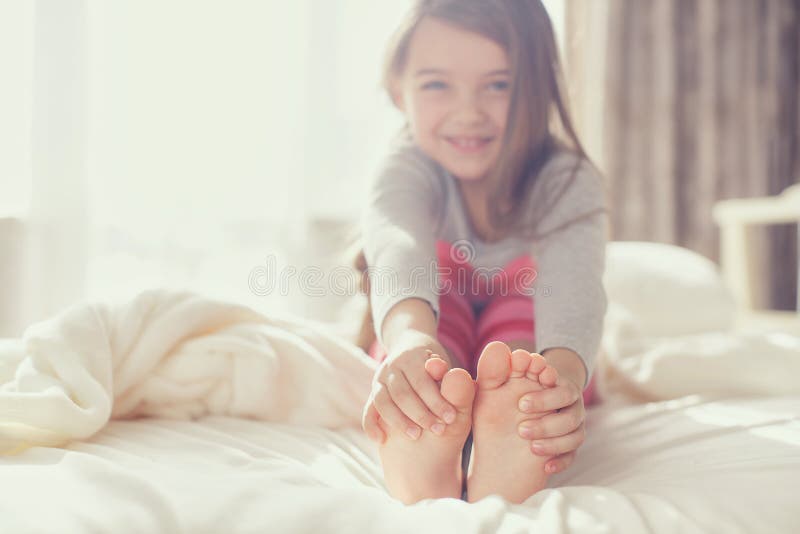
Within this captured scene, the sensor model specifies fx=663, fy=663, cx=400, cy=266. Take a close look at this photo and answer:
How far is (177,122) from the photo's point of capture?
1.89 metres

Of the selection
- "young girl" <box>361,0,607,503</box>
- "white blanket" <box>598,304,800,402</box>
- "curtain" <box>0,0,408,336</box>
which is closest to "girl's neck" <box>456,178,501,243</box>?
"young girl" <box>361,0,607,503</box>

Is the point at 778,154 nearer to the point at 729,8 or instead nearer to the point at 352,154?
the point at 729,8

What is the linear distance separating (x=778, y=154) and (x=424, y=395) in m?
2.73

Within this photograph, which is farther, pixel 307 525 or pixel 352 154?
pixel 352 154

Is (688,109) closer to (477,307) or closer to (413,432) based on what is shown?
(477,307)

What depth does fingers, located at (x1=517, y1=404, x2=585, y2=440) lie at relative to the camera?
53 centimetres

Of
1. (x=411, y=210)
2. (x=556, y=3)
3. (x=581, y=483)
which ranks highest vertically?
(x=556, y=3)

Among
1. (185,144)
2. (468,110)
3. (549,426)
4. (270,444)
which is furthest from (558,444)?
(185,144)

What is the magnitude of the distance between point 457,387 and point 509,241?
0.46 metres

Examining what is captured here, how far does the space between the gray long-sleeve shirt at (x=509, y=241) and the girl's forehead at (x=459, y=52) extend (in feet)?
0.50

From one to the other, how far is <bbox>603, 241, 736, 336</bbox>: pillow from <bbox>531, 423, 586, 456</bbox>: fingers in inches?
32.6

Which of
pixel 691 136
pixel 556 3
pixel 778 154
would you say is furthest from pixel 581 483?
pixel 778 154

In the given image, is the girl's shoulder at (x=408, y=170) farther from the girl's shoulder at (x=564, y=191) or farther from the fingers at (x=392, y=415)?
the fingers at (x=392, y=415)

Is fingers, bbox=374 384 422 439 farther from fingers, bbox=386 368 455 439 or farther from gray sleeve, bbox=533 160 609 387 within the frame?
gray sleeve, bbox=533 160 609 387
